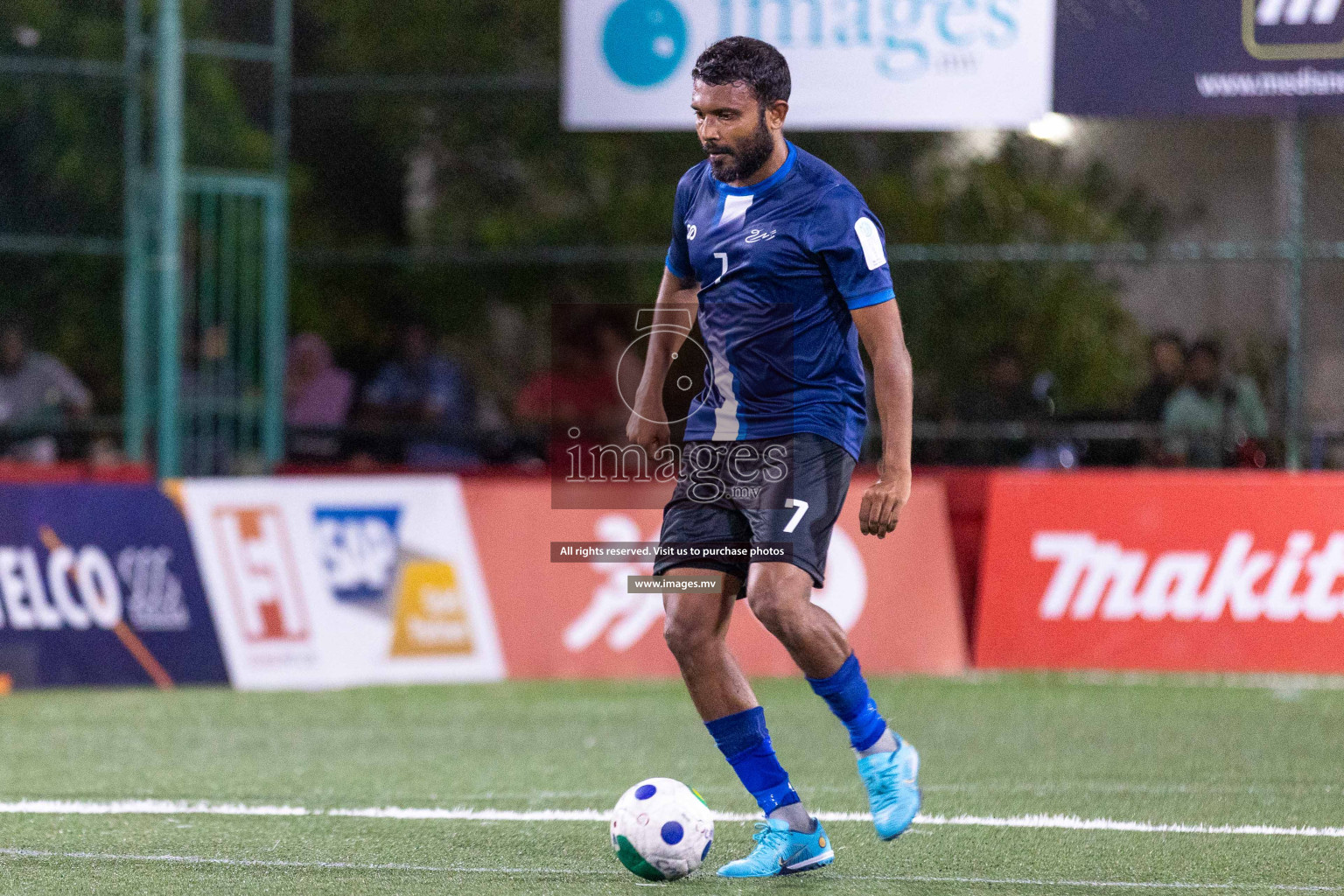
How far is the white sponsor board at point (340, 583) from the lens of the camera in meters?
10.3

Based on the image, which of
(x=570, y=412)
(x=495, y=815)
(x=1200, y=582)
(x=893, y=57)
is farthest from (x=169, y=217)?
(x=495, y=815)

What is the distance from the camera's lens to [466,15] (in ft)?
59.8

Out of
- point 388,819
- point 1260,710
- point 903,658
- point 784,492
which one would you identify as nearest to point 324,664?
point 903,658

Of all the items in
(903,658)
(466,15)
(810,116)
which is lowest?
(903,658)

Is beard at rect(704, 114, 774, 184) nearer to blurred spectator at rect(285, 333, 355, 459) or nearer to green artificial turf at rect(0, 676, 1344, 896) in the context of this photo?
green artificial turf at rect(0, 676, 1344, 896)

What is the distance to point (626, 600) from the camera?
10.6m

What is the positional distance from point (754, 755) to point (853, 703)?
333 mm

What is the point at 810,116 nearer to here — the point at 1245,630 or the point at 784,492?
the point at 1245,630

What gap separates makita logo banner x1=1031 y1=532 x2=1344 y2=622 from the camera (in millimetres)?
10414

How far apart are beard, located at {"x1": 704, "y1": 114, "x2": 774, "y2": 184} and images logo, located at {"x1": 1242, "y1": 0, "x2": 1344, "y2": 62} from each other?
22.8ft

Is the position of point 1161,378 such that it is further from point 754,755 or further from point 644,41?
point 754,755

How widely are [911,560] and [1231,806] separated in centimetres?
430

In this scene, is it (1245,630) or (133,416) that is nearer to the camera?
(1245,630)

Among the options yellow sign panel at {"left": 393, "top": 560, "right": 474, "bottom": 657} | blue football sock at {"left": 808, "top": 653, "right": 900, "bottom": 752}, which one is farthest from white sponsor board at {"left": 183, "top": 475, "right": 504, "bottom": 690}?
blue football sock at {"left": 808, "top": 653, "right": 900, "bottom": 752}
